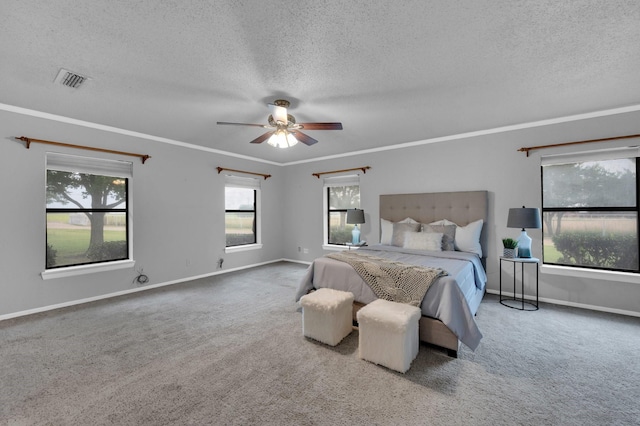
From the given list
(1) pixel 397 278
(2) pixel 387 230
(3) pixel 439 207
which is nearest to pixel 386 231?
(2) pixel 387 230

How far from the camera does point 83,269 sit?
3754mm

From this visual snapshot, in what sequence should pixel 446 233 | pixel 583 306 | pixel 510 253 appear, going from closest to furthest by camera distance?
pixel 583 306, pixel 510 253, pixel 446 233

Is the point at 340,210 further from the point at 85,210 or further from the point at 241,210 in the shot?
the point at 85,210

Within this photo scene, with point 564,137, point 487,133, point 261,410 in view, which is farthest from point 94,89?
point 564,137

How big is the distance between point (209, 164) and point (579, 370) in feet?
18.5

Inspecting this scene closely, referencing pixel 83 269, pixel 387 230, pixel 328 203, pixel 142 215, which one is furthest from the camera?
pixel 328 203

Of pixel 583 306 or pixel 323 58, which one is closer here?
pixel 323 58

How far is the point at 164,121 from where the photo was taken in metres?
3.72

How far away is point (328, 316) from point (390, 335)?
618 mm

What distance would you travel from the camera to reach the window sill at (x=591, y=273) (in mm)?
3272

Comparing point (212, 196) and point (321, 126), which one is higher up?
point (321, 126)

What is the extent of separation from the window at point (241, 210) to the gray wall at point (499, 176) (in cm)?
196

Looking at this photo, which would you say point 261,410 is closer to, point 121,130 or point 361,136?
point 361,136

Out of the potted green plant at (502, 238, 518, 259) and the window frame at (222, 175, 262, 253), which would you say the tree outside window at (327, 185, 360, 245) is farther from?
the potted green plant at (502, 238, 518, 259)
